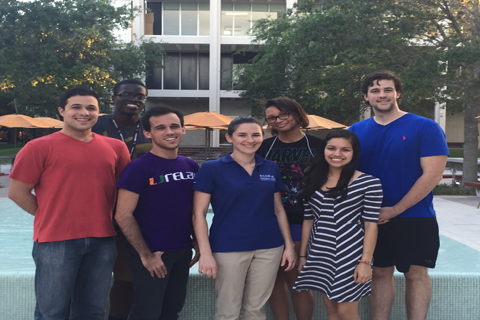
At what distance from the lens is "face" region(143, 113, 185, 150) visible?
2.74m

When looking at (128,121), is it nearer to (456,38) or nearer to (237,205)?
(237,205)

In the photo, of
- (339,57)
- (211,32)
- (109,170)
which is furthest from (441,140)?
(211,32)

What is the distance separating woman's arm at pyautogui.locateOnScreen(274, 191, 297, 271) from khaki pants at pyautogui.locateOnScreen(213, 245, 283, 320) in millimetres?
50

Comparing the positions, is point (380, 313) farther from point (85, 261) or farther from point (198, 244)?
point (85, 261)

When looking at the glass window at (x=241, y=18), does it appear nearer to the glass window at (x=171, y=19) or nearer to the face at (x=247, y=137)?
the glass window at (x=171, y=19)

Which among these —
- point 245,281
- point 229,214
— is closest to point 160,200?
point 229,214

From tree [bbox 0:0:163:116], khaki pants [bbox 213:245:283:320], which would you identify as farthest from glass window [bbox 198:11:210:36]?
khaki pants [bbox 213:245:283:320]

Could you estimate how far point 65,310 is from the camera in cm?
258

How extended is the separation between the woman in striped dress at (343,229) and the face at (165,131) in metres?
0.98

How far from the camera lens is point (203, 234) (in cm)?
267

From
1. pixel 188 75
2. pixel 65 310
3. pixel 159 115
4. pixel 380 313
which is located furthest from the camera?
pixel 188 75

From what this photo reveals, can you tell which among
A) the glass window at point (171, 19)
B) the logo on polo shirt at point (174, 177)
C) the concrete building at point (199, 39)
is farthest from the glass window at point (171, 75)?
the logo on polo shirt at point (174, 177)

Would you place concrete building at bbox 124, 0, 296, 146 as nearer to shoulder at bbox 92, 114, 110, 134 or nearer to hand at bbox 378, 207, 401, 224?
shoulder at bbox 92, 114, 110, 134

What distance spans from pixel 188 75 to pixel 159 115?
30.5m
